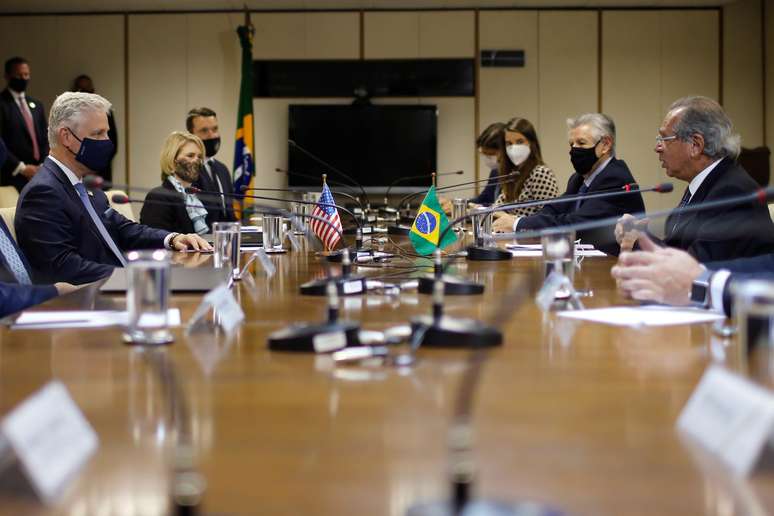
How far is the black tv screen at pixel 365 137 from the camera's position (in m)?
9.77

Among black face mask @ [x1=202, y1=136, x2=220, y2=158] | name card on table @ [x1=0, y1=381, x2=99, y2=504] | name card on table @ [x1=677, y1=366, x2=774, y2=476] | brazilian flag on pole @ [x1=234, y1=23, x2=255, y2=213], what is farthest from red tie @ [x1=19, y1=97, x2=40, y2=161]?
name card on table @ [x1=677, y1=366, x2=774, y2=476]

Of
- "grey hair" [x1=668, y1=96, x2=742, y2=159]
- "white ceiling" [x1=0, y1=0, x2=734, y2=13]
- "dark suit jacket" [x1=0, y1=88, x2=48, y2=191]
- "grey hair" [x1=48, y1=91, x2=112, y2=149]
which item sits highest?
"white ceiling" [x1=0, y1=0, x2=734, y2=13]

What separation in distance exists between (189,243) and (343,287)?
1.57 metres

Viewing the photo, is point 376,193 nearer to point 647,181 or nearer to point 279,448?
point 647,181

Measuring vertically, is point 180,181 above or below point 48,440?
above

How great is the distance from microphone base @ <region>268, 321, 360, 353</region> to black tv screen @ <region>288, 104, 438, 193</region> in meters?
8.35

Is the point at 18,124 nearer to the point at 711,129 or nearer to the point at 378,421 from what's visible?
the point at 711,129

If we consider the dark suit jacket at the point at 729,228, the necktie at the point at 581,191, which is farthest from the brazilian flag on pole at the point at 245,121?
the dark suit jacket at the point at 729,228

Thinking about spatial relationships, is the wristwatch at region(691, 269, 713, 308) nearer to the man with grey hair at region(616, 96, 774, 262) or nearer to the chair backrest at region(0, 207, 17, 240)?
the man with grey hair at region(616, 96, 774, 262)

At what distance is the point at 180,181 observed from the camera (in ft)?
17.0

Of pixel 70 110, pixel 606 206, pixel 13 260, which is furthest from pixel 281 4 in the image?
pixel 13 260

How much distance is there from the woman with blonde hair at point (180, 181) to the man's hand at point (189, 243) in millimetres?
1234

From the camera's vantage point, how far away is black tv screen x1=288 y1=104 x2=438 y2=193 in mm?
9773

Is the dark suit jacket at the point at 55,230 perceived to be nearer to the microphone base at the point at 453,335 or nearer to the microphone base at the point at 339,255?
the microphone base at the point at 339,255
